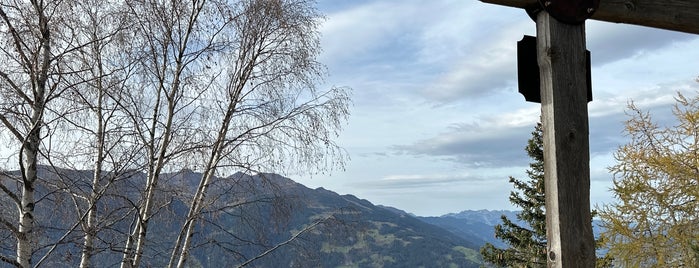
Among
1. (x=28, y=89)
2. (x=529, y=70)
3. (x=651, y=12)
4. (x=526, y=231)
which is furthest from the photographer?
(x=526, y=231)

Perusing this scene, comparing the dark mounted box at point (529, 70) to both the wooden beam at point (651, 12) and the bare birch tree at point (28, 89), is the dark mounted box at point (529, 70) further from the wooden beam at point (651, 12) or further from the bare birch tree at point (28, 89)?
the bare birch tree at point (28, 89)

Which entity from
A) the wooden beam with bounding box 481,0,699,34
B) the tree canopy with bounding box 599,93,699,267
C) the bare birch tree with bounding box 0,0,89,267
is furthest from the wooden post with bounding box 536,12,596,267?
the tree canopy with bounding box 599,93,699,267

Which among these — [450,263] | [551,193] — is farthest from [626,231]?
[450,263]

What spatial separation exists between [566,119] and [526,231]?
776 inches

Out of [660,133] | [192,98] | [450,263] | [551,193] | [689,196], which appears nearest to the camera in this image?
[551,193]

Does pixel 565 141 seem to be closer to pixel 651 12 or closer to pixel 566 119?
pixel 566 119

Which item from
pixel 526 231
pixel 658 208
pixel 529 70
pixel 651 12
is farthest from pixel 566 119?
pixel 526 231

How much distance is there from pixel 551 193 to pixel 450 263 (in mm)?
201633

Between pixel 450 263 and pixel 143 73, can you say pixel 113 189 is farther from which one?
pixel 450 263

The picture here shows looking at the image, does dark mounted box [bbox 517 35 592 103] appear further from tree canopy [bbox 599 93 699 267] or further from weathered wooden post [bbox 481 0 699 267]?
tree canopy [bbox 599 93 699 267]

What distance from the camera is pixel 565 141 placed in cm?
Answer: 236

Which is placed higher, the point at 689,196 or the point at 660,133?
the point at 660,133

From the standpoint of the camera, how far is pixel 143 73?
7.95 meters

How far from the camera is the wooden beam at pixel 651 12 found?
257 cm
